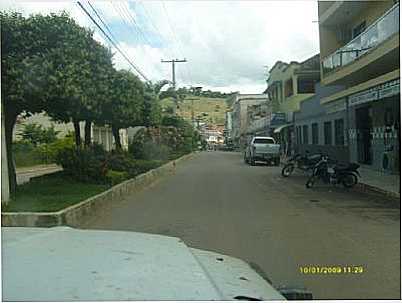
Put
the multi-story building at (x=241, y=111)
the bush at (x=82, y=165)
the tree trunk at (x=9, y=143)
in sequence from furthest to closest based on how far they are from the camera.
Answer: the multi-story building at (x=241, y=111)
the bush at (x=82, y=165)
the tree trunk at (x=9, y=143)

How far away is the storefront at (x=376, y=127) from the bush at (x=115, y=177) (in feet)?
23.1

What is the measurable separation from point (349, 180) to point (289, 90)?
2674 cm

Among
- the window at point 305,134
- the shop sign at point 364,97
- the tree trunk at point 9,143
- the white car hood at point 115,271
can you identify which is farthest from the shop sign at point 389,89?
the window at point 305,134

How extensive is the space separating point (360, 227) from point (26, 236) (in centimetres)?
676

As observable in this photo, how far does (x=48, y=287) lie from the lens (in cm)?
258

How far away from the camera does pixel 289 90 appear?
43031mm

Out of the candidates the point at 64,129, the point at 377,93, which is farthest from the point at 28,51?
the point at 64,129

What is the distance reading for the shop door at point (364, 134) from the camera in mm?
23153

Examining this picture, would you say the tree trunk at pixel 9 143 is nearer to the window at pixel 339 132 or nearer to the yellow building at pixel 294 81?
the window at pixel 339 132

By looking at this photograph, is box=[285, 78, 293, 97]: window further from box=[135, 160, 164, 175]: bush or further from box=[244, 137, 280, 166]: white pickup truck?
box=[135, 160, 164, 175]: bush

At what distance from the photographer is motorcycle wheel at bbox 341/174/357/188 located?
16778 millimetres

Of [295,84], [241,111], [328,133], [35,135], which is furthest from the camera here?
[241,111]

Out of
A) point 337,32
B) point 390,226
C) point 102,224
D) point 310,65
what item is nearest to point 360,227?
point 390,226

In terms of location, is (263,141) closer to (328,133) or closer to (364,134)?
(328,133)
